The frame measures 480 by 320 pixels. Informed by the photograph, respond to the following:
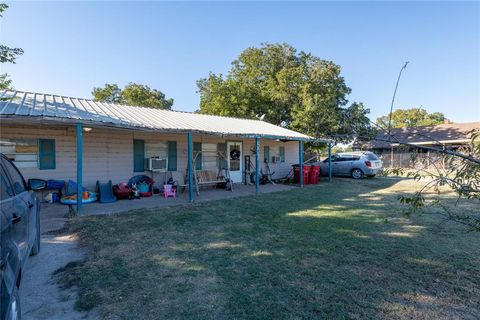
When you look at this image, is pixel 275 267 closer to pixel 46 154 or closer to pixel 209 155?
pixel 46 154

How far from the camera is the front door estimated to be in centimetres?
1269

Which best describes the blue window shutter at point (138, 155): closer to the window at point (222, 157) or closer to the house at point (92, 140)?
the house at point (92, 140)

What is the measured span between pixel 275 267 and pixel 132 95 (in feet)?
94.6

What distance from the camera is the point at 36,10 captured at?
7637 millimetres

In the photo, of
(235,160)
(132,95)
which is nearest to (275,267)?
(235,160)

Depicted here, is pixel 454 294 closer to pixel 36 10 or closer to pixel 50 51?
pixel 36 10

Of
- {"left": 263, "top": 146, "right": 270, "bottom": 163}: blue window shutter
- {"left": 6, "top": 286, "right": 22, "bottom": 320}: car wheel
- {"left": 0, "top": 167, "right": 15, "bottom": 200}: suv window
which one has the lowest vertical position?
{"left": 6, "top": 286, "right": 22, "bottom": 320}: car wheel

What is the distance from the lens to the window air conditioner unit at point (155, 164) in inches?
380

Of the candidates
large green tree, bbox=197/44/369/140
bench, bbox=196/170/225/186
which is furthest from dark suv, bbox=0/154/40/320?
large green tree, bbox=197/44/369/140

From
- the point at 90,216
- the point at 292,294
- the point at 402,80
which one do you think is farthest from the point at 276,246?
the point at 90,216

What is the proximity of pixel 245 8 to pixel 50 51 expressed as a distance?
8.47m

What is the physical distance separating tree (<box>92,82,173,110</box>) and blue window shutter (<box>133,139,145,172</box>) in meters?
19.8

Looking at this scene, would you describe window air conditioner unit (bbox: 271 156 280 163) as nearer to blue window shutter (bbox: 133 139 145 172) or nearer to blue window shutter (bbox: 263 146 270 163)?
blue window shutter (bbox: 263 146 270 163)

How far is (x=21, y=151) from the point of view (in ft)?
25.2
